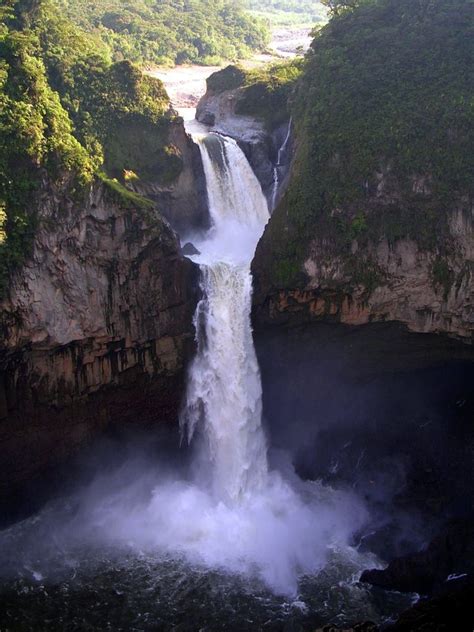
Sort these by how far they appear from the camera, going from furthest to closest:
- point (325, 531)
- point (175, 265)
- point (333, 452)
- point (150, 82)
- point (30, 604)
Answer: point (150, 82) < point (333, 452) < point (175, 265) < point (325, 531) < point (30, 604)

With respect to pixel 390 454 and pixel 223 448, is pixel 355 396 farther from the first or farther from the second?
pixel 223 448

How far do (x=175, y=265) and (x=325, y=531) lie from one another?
35.1 ft

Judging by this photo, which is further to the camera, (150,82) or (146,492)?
(150,82)

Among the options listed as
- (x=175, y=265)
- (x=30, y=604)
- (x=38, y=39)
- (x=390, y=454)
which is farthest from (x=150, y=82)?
(x=30, y=604)

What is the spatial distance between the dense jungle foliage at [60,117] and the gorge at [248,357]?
0.42 feet

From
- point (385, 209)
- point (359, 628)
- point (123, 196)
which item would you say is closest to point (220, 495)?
point (359, 628)

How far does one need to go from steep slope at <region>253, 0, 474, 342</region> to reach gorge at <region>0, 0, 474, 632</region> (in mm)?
82

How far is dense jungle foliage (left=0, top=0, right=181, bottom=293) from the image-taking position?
883 inches

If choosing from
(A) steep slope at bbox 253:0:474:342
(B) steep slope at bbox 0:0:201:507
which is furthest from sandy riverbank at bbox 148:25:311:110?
(B) steep slope at bbox 0:0:201:507

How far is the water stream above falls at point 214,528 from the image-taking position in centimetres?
2008

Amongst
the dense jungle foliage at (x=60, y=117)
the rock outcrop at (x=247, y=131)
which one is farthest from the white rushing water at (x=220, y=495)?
the dense jungle foliage at (x=60, y=117)

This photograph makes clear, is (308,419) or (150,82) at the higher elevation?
(150,82)

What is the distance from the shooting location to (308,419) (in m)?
27.4

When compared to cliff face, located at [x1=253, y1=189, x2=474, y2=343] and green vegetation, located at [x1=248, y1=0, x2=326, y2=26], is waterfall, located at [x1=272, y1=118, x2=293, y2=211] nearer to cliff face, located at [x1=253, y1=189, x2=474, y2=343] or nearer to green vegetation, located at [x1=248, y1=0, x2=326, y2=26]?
cliff face, located at [x1=253, y1=189, x2=474, y2=343]
